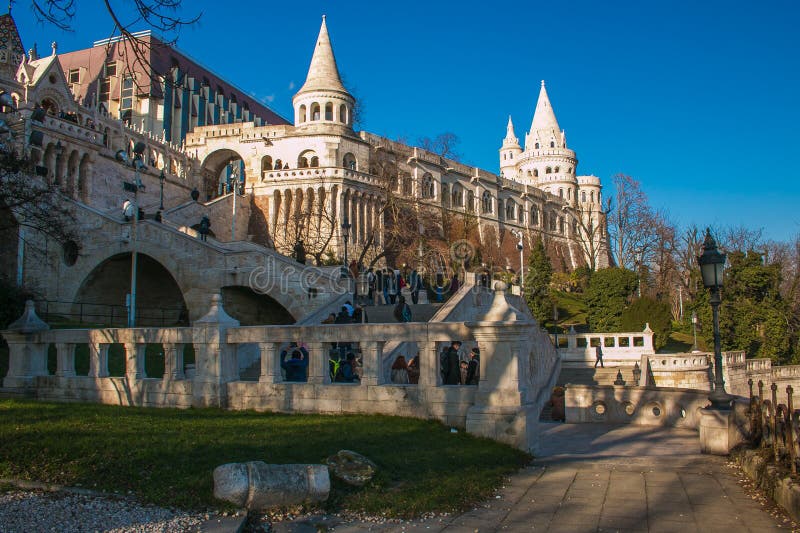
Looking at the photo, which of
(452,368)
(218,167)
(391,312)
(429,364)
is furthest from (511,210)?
(429,364)

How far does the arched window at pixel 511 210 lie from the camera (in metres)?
74.7

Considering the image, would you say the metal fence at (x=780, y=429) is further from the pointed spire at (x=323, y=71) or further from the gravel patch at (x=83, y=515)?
the pointed spire at (x=323, y=71)

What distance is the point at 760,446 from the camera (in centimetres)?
830

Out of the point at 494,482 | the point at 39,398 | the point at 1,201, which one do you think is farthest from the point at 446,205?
the point at 494,482

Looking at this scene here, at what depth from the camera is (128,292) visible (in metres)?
30.2

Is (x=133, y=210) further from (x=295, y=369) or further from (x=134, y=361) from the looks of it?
(x=295, y=369)

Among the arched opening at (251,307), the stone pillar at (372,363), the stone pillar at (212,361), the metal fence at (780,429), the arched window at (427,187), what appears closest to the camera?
the metal fence at (780,429)

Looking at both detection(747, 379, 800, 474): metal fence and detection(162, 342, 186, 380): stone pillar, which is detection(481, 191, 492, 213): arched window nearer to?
detection(162, 342, 186, 380): stone pillar

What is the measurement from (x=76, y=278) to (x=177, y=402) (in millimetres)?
19482

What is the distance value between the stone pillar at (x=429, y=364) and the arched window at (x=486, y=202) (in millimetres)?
59406

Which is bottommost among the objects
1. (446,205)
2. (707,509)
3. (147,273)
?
(707,509)

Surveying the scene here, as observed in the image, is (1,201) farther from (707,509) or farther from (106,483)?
(707,509)

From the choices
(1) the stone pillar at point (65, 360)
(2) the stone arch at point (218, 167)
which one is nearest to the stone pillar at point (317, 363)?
(1) the stone pillar at point (65, 360)

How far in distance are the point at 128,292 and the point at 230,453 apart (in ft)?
82.1
